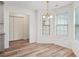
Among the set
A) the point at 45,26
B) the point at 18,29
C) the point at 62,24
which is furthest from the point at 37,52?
the point at 18,29

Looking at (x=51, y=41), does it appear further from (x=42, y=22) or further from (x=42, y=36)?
(x=42, y=22)

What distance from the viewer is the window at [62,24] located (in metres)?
5.79

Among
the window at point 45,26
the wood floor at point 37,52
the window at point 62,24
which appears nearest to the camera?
the wood floor at point 37,52

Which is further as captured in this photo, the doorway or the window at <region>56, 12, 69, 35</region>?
the doorway

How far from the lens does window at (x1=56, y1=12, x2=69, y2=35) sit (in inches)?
228

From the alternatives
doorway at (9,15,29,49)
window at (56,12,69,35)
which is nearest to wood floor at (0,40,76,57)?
window at (56,12,69,35)

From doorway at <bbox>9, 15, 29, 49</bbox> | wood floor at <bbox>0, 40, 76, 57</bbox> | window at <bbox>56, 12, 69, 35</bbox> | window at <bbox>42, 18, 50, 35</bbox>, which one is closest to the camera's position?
wood floor at <bbox>0, 40, 76, 57</bbox>

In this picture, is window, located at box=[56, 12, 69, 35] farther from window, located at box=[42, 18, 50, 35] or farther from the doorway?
the doorway

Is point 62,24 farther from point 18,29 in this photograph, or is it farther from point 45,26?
point 18,29

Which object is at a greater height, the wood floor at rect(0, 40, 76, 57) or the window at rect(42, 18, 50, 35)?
the window at rect(42, 18, 50, 35)

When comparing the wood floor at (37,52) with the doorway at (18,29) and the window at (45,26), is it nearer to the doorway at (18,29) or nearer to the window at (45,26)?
the window at (45,26)

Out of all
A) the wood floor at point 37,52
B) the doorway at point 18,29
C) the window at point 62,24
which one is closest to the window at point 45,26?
the window at point 62,24

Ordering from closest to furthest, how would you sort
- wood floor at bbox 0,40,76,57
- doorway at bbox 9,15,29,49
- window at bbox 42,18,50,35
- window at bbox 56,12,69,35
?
1. wood floor at bbox 0,40,76,57
2. window at bbox 56,12,69,35
3. window at bbox 42,18,50,35
4. doorway at bbox 9,15,29,49

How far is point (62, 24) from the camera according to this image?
6004 millimetres
